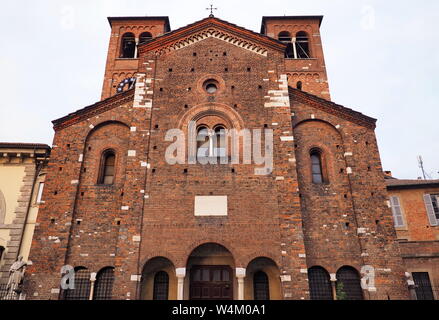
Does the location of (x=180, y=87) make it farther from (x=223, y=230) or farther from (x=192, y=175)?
(x=223, y=230)

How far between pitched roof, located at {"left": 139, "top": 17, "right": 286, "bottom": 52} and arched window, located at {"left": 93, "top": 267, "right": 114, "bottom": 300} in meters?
9.82

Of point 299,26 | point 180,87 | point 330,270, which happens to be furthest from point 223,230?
point 299,26

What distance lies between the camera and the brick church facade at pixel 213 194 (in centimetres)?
1396

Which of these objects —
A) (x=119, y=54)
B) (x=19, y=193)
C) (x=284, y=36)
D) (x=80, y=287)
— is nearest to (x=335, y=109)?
(x=80, y=287)

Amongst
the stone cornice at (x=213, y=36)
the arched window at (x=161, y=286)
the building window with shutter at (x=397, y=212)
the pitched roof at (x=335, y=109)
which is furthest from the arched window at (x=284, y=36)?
the arched window at (x=161, y=286)

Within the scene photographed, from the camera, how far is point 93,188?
1559cm

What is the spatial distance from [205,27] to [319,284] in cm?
1219

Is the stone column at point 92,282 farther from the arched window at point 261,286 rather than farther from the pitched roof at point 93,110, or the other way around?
the pitched roof at point 93,110

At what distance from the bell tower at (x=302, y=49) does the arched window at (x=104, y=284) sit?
16830 millimetres

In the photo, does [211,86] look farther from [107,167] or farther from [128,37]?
[128,37]

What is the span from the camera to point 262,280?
14.4m

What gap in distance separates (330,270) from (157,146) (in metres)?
8.13

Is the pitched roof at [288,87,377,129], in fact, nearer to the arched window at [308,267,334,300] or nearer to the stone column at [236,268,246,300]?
the arched window at [308,267,334,300]
